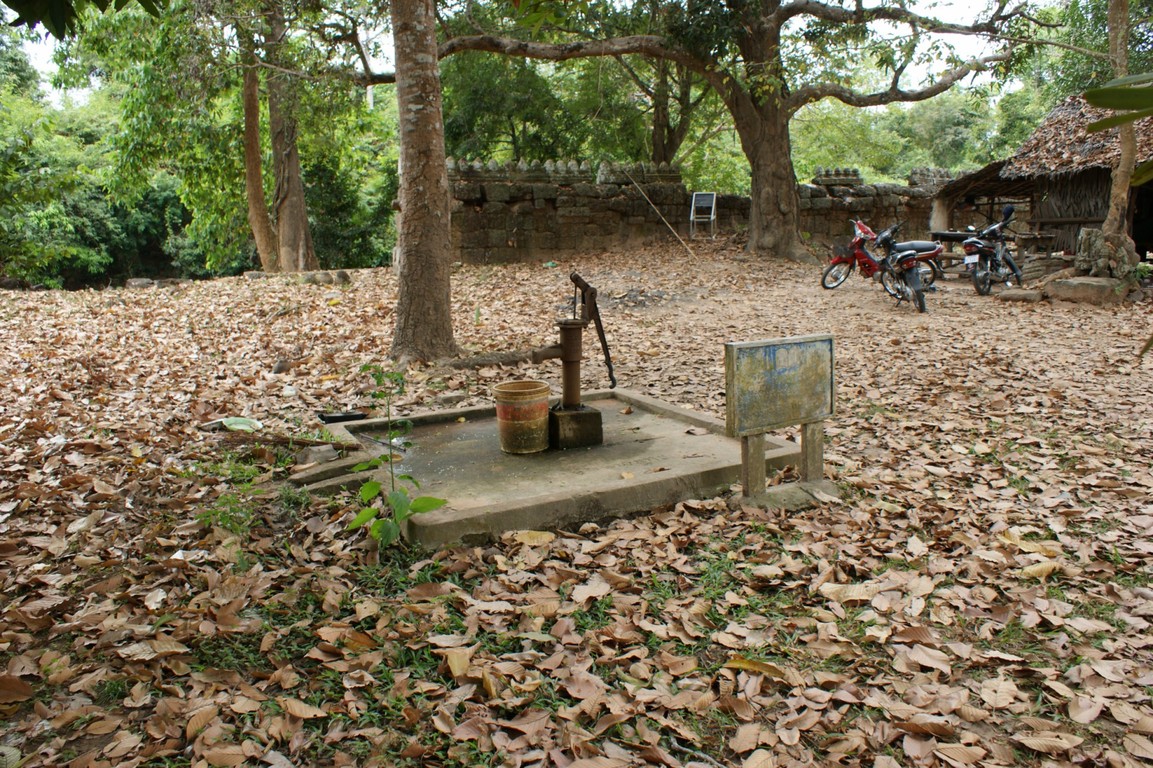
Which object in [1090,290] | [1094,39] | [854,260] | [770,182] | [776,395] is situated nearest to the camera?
[776,395]

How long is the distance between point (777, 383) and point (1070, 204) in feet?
45.5

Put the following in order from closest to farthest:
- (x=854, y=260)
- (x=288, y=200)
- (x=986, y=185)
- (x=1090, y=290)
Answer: (x=1090, y=290) → (x=854, y=260) → (x=288, y=200) → (x=986, y=185)

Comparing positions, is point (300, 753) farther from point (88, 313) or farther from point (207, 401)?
point (88, 313)

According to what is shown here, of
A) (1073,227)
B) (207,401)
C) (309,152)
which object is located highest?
(309,152)

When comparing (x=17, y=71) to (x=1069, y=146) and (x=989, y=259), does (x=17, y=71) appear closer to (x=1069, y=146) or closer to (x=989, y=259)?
(x=989, y=259)

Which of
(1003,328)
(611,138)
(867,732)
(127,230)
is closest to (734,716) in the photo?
(867,732)

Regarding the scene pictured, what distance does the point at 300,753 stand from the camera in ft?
7.52

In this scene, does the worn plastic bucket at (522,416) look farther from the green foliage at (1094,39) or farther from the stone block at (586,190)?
the green foliage at (1094,39)

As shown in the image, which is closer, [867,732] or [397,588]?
[867,732]

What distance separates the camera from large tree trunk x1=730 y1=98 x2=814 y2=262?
1352 cm

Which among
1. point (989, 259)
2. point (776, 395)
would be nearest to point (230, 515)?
point (776, 395)

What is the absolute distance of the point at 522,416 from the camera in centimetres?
452

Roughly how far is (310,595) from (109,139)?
14.5 meters

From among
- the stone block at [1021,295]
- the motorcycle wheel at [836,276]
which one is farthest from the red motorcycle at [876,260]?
the stone block at [1021,295]
